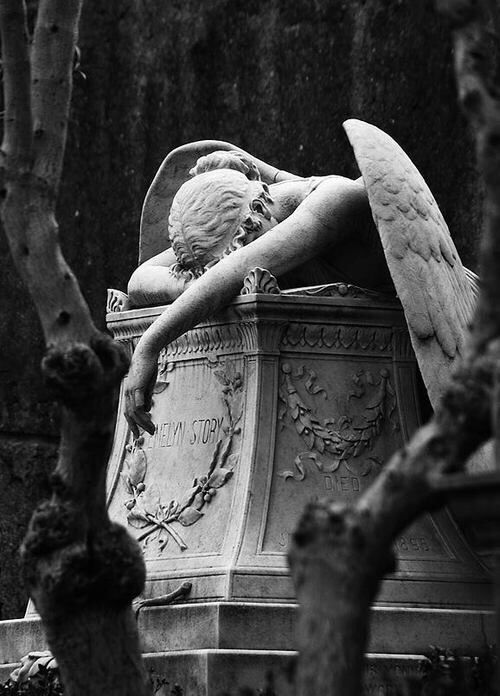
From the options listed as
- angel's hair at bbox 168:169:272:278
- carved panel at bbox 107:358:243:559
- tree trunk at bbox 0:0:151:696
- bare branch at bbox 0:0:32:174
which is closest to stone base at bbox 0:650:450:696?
carved panel at bbox 107:358:243:559

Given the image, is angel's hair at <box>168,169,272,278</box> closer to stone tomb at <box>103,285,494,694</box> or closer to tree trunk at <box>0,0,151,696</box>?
stone tomb at <box>103,285,494,694</box>

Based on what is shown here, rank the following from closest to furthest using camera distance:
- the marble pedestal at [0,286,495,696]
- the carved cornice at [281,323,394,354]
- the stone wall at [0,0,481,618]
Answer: the marble pedestal at [0,286,495,696]
the carved cornice at [281,323,394,354]
the stone wall at [0,0,481,618]

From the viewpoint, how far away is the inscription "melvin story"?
790 cm

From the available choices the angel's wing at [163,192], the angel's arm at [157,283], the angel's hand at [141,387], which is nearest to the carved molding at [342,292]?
the angel's arm at [157,283]

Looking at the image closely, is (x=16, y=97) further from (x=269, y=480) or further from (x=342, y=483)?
(x=342, y=483)

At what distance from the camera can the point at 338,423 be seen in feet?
25.8

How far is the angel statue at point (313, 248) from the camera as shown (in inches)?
299

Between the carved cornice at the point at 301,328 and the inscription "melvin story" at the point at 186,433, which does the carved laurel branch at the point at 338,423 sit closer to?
the carved cornice at the point at 301,328

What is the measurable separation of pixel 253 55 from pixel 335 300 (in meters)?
4.58

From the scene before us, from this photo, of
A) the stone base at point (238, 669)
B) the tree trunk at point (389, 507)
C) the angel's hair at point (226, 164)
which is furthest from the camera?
the angel's hair at point (226, 164)

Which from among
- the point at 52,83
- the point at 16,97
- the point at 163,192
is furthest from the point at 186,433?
the point at 16,97

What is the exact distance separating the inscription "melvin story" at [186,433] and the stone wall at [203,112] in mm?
3350

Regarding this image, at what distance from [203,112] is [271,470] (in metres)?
5.09

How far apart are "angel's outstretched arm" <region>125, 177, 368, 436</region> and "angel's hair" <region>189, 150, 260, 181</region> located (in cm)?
55
